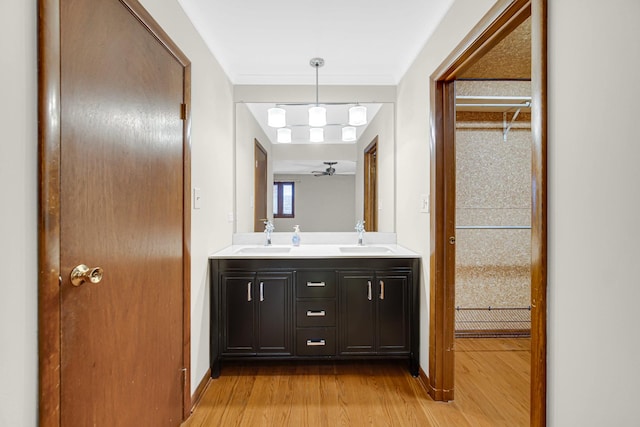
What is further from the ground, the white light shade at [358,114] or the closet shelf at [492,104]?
the closet shelf at [492,104]

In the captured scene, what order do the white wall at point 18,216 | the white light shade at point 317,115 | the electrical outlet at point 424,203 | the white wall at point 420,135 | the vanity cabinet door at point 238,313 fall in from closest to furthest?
the white wall at point 18,216, the white wall at point 420,135, the electrical outlet at point 424,203, the vanity cabinet door at point 238,313, the white light shade at point 317,115

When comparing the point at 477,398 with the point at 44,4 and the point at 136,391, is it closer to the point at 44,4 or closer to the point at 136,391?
the point at 136,391

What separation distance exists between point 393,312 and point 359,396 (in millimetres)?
578

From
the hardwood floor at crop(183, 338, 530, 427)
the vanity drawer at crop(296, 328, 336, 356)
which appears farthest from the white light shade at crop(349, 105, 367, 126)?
the hardwood floor at crop(183, 338, 530, 427)

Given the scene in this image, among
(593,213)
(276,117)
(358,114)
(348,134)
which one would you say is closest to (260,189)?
(276,117)

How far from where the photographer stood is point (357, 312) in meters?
2.23

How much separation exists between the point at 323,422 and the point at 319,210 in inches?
65.4

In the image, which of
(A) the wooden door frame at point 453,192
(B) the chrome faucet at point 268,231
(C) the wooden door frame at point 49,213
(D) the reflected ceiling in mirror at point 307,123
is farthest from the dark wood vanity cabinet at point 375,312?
(C) the wooden door frame at point 49,213

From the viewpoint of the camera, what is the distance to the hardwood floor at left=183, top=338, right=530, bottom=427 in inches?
69.2

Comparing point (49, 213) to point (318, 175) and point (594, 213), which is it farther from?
point (318, 175)

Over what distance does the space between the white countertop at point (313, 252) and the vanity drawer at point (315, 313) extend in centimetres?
33

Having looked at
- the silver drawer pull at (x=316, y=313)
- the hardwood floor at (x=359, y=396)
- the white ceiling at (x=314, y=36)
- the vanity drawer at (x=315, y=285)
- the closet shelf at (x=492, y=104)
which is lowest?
the hardwood floor at (x=359, y=396)

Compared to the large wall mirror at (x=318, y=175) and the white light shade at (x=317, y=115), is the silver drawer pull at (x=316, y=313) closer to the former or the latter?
the large wall mirror at (x=318, y=175)

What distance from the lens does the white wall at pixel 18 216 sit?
0.75 meters
